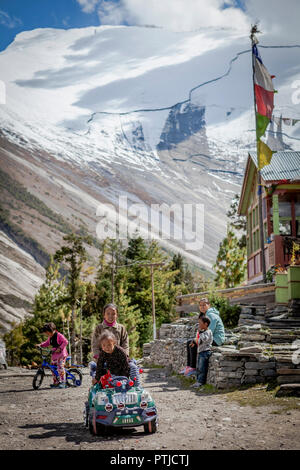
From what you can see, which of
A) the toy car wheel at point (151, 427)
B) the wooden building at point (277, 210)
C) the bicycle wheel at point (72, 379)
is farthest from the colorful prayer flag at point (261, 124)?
the toy car wheel at point (151, 427)

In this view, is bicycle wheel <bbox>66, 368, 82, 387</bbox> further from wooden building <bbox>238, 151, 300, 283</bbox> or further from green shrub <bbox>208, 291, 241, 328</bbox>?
wooden building <bbox>238, 151, 300, 283</bbox>

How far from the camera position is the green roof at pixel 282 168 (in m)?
21.3

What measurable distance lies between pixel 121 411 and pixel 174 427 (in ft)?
2.70

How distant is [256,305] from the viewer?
17.4 m

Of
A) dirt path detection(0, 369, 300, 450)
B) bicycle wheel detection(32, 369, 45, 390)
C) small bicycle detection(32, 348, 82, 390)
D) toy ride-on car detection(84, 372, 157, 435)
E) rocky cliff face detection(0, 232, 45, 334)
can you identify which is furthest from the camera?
rocky cliff face detection(0, 232, 45, 334)

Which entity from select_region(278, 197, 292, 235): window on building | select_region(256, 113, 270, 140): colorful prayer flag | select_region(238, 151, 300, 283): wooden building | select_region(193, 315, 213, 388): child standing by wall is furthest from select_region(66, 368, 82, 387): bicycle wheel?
select_region(278, 197, 292, 235): window on building

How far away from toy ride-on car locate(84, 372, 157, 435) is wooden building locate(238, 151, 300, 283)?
14171 mm

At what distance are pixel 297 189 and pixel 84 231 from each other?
438ft

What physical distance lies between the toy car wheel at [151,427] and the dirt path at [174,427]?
64 mm

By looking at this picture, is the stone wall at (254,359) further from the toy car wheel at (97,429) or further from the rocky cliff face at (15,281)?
the rocky cliff face at (15,281)

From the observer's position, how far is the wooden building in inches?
798

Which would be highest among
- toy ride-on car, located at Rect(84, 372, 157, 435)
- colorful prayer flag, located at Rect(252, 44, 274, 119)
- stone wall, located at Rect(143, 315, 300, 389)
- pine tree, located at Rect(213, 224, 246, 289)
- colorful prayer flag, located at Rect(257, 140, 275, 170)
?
colorful prayer flag, located at Rect(252, 44, 274, 119)

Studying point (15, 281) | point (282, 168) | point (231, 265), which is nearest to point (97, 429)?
point (282, 168)

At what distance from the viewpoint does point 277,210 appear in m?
20.9
